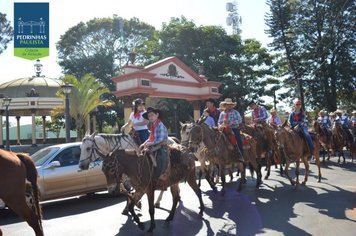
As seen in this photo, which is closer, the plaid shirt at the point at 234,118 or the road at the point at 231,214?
the road at the point at 231,214

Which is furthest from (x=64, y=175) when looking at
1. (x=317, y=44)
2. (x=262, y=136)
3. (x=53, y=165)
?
(x=317, y=44)

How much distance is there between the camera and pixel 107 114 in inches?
1810

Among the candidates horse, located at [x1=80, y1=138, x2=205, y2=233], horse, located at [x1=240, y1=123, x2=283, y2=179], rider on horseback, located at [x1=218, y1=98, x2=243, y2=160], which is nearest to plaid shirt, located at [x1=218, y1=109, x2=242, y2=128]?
rider on horseback, located at [x1=218, y1=98, x2=243, y2=160]

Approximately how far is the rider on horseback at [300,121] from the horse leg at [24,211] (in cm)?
881

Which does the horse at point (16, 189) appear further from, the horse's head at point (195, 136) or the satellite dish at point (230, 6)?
the satellite dish at point (230, 6)

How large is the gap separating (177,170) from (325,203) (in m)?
3.95

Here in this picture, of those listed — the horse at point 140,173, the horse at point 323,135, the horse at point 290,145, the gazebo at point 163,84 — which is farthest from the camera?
the gazebo at point 163,84

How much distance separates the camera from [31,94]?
33062 millimetres

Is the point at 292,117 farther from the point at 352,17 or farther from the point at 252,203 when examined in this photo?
the point at 352,17

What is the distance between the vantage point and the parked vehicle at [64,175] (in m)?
10.3

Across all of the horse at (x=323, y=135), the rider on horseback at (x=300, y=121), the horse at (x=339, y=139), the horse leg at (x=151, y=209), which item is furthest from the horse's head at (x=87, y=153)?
the horse at (x=339, y=139)

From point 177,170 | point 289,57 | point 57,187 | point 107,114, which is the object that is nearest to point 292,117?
point 177,170

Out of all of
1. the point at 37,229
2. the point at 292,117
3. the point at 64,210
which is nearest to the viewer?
the point at 37,229

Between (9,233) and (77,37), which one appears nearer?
(9,233)
